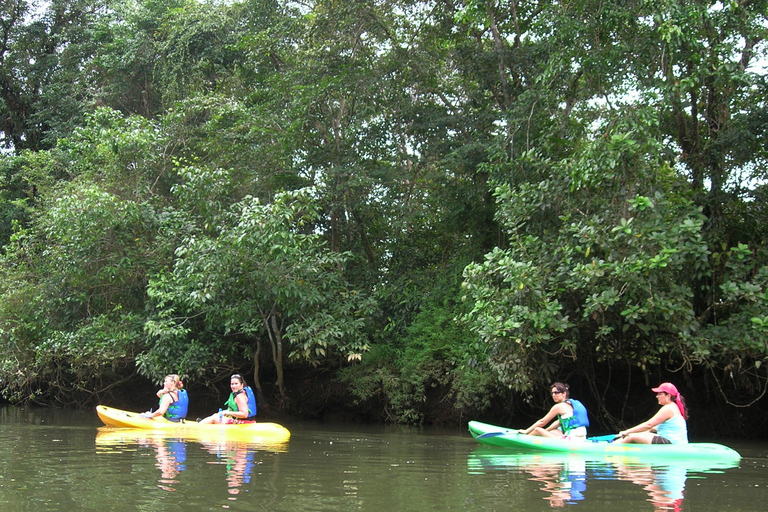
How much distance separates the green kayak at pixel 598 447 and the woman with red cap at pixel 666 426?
20 centimetres

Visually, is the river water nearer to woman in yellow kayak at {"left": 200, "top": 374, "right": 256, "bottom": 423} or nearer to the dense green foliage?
woman in yellow kayak at {"left": 200, "top": 374, "right": 256, "bottom": 423}

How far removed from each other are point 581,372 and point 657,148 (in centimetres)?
365

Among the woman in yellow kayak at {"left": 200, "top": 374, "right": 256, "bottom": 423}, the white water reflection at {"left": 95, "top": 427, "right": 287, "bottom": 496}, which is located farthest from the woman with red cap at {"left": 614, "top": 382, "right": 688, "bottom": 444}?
the woman in yellow kayak at {"left": 200, "top": 374, "right": 256, "bottom": 423}

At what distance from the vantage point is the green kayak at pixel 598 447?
803cm

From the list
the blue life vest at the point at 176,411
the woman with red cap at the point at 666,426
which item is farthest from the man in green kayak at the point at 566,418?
the blue life vest at the point at 176,411

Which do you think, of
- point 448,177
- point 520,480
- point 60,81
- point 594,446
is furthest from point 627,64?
point 60,81

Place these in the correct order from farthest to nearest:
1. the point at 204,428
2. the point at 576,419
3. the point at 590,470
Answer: the point at 204,428, the point at 576,419, the point at 590,470

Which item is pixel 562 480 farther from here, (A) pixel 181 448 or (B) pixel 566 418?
(A) pixel 181 448

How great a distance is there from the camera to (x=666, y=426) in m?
8.45

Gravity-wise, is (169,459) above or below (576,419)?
A: below

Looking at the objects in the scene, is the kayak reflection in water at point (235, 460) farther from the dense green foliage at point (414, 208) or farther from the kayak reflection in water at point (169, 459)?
the dense green foliage at point (414, 208)

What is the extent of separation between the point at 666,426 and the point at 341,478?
4.11 metres

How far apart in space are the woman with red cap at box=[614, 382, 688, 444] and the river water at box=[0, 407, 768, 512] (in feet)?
2.07

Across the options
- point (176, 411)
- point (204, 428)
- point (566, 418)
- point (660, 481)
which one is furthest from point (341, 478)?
point (176, 411)
